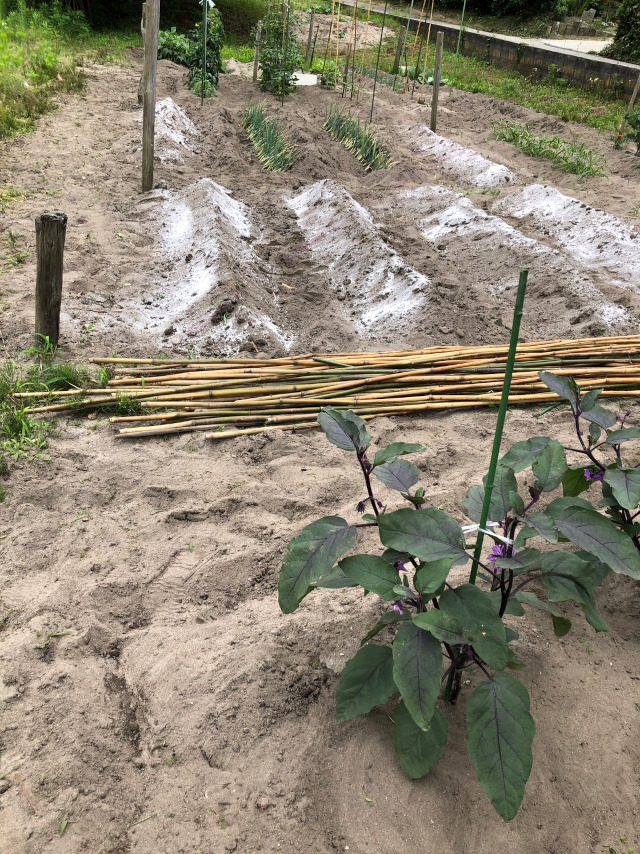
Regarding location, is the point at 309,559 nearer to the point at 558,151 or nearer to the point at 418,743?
the point at 418,743

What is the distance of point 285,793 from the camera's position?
170 cm

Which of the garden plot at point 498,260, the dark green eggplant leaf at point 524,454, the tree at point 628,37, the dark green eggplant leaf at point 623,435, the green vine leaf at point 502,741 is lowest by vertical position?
the garden plot at point 498,260

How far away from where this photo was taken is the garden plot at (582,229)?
19.6ft

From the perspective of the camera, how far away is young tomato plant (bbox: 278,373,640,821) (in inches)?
53.8

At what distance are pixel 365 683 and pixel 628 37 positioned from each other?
17.4 meters

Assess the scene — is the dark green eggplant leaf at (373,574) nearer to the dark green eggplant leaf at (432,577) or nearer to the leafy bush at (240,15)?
the dark green eggplant leaf at (432,577)

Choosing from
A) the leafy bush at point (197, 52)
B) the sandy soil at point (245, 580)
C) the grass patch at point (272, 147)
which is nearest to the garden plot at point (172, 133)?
the grass patch at point (272, 147)

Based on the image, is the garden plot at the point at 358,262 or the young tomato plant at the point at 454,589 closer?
the young tomato plant at the point at 454,589

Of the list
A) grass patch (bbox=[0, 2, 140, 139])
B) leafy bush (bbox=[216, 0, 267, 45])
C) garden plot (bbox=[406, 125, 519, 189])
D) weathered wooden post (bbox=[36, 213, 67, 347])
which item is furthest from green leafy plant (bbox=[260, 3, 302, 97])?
weathered wooden post (bbox=[36, 213, 67, 347])

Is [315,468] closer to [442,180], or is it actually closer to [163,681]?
[163,681]

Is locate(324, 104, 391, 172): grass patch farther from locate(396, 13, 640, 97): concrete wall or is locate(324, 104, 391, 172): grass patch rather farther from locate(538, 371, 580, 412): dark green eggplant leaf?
locate(538, 371, 580, 412): dark green eggplant leaf

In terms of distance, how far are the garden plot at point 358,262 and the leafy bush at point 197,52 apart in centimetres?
540

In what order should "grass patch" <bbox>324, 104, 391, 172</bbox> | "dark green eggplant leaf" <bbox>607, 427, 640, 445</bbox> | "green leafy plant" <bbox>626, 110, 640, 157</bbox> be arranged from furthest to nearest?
1. "green leafy plant" <bbox>626, 110, 640, 157</bbox>
2. "grass patch" <bbox>324, 104, 391, 172</bbox>
3. "dark green eggplant leaf" <bbox>607, 427, 640, 445</bbox>

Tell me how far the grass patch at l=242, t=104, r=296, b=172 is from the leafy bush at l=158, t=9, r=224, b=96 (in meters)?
2.85
